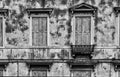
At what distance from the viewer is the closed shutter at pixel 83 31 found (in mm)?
17656

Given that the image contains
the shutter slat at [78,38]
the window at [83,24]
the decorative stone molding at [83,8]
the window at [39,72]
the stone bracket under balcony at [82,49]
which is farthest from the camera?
the window at [39,72]

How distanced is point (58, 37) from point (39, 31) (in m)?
1.42

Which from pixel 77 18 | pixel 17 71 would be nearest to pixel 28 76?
pixel 17 71

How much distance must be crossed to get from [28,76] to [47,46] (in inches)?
100

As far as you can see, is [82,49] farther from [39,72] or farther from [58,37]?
[39,72]

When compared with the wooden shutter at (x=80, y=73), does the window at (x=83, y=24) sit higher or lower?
higher

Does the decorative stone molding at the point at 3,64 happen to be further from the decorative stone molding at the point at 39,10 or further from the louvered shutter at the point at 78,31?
the louvered shutter at the point at 78,31

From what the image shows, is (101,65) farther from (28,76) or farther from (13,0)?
(13,0)

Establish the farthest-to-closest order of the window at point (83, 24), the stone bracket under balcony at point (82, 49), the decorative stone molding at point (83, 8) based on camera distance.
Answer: the window at point (83, 24)
the decorative stone molding at point (83, 8)
the stone bracket under balcony at point (82, 49)

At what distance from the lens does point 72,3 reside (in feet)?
58.3

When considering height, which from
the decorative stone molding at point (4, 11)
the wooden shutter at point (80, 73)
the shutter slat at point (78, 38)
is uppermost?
the decorative stone molding at point (4, 11)

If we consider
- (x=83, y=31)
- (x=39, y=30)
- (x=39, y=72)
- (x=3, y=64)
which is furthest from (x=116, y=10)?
(x=3, y=64)

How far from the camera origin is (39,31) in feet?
58.6

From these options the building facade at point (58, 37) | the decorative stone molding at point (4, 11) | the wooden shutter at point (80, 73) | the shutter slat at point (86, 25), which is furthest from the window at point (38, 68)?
the decorative stone molding at point (4, 11)
